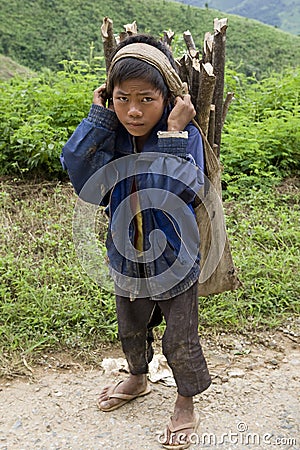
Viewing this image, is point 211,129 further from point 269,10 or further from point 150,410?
point 269,10

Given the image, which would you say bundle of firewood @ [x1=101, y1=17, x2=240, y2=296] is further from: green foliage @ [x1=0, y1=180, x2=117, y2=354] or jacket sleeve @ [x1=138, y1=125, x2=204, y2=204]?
green foliage @ [x1=0, y1=180, x2=117, y2=354]

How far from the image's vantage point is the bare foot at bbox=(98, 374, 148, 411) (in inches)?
109

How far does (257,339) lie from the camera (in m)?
3.55

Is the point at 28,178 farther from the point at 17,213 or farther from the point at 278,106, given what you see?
the point at 278,106

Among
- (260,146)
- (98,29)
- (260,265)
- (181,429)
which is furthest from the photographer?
(98,29)

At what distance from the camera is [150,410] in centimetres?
277

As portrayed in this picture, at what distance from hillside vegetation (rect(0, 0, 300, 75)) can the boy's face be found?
902cm

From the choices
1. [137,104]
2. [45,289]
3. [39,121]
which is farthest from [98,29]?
[137,104]

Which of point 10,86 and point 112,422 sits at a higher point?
point 10,86

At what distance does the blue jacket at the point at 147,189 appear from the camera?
214 cm

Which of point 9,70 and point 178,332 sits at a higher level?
point 178,332

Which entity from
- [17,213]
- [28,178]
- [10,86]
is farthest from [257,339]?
[10,86]

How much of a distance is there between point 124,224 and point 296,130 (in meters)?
4.11

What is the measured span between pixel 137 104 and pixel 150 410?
1.45 m
